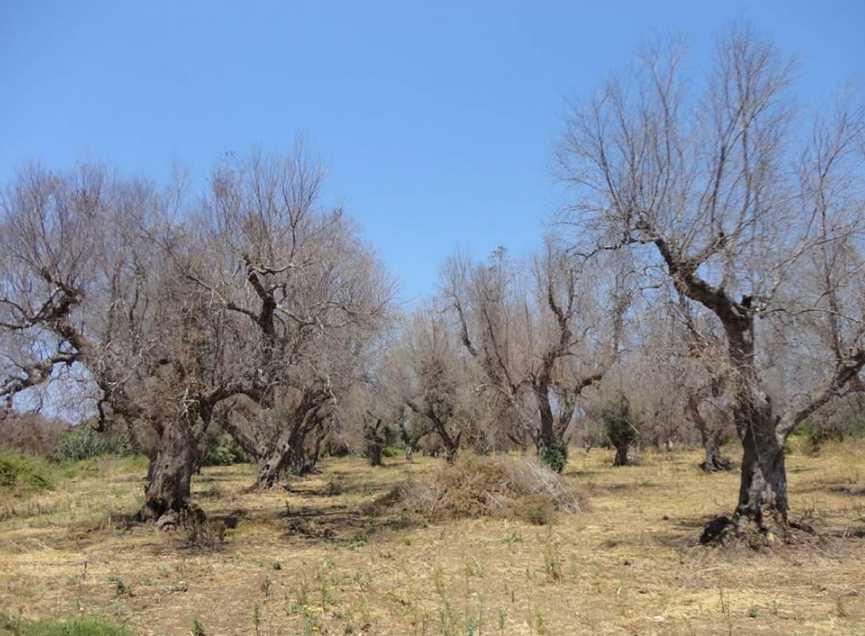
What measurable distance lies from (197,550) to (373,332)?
22.1 feet

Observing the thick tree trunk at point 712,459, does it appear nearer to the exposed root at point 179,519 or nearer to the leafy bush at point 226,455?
the exposed root at point 179,519

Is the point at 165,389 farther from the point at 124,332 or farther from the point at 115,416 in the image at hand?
the point at 115,416

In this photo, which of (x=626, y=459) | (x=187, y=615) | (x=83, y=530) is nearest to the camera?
(x=187, y=615)

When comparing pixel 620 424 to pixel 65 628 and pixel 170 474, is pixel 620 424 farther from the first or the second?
pixel 65 628

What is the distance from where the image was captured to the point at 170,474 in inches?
586

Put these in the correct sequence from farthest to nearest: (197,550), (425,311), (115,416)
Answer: (425,311) < (115,416) < (197,550)

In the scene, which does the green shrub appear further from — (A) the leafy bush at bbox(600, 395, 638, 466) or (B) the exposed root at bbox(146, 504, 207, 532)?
(A) the leafy bush at bbox(600, 395, 638, 466)

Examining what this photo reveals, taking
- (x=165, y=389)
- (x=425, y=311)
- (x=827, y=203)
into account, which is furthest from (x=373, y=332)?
(x=425, y=311)

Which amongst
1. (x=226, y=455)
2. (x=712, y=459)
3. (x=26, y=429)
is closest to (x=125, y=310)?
(x=26, y=429)

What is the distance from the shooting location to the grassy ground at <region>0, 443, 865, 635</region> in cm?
768

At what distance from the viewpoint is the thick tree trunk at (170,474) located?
48.9 feet

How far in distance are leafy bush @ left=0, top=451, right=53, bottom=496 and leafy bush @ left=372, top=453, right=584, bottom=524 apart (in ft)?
44.5

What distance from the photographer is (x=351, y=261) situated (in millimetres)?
18906

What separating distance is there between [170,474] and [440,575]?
22.9ft
